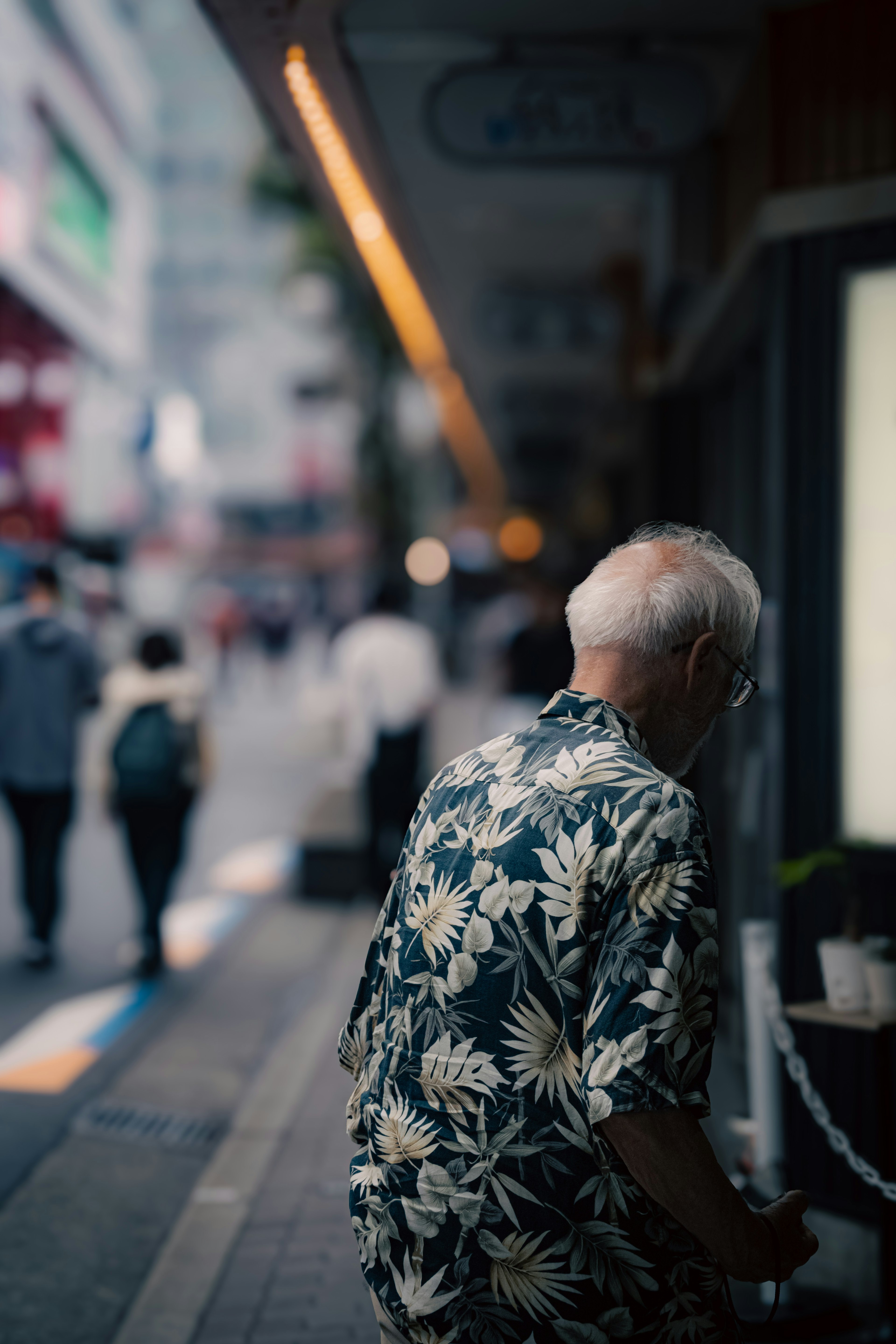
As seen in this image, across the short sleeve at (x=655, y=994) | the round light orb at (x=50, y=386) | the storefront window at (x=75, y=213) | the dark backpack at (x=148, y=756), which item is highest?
the storefront window at (x=75, y=213)

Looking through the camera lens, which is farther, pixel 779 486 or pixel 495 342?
pixel 495 342

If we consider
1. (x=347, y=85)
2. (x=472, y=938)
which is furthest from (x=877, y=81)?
(x=472, y=938)

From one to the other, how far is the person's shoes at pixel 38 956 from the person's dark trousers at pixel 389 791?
85.4 inches

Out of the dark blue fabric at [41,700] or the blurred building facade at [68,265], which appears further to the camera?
the blurred building facade at [68,265]

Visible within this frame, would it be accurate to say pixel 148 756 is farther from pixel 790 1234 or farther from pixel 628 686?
pixel 790 1234

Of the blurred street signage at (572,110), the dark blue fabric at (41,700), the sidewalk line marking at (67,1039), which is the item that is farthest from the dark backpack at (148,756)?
the blurred street signage at (572,110)

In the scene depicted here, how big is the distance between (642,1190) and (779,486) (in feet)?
8.67

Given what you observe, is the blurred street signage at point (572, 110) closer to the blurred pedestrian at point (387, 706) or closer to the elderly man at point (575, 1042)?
the elderly man at point (575, 1042)

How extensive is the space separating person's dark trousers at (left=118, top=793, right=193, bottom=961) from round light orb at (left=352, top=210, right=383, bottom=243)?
120 inches

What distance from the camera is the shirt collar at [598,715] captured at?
1.76 m

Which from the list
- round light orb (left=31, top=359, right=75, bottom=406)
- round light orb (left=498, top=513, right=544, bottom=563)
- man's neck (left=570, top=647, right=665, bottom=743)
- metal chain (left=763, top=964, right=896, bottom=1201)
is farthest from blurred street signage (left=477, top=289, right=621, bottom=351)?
round light orb (left=498, top=513, right=544, bottom=563)

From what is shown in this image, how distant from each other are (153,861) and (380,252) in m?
3.41

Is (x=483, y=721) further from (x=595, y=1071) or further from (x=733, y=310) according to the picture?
(x=595, y=1071)

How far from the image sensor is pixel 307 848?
8.77m
